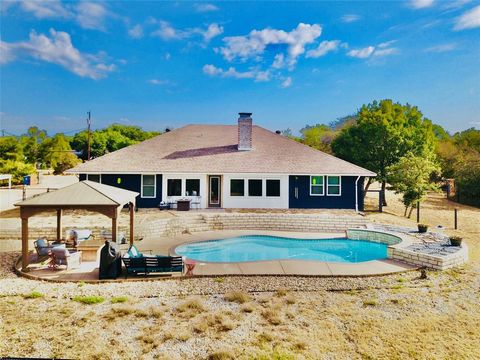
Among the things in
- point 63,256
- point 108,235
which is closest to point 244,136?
point 108,235

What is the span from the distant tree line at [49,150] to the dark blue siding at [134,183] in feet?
81.5

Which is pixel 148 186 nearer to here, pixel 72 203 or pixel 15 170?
pixel 72 203

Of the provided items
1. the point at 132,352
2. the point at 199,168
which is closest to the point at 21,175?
the point at 199,168

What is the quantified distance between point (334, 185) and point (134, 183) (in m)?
14.6

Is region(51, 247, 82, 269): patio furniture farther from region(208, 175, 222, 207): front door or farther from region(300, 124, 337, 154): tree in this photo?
region(300, 124, 337, 154): tree

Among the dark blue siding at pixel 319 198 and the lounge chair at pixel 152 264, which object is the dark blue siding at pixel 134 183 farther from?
the lounge chair at pixel 152 264

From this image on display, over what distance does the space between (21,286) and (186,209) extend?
42.9 ft

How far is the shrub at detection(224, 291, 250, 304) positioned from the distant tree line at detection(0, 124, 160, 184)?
137 feet

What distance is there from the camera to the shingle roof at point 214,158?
2420cm

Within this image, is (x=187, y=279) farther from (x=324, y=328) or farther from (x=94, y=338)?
(x=324, y=328)

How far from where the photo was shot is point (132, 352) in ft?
23.1

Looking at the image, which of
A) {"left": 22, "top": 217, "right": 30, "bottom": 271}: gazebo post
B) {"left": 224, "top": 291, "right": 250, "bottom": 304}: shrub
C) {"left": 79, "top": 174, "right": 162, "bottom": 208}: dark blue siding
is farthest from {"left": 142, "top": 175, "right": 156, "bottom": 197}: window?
{"left": 224, "top": 291, "right": 250, "bottom": 304}: shrub

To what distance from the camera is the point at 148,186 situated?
24219 mm

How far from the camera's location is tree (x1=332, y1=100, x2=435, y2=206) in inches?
1187
